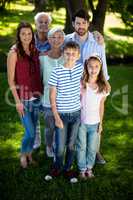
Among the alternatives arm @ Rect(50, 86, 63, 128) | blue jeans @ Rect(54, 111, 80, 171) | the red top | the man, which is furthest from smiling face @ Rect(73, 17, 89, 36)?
blue jeans @ Rect(54, 111, 80, 171)

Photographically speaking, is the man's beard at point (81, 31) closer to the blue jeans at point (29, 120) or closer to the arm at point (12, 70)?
the arm at point (12, 70)

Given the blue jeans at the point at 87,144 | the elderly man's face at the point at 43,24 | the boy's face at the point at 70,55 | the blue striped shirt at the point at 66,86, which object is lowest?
the blue jeans at the point at 87,144

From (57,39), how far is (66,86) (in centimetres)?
62

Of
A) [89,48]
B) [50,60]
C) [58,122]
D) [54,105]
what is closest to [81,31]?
[89,48]

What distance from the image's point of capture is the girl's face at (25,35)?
17.1 feet

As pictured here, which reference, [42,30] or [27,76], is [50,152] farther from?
[42,30]

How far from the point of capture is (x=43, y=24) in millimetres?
5574

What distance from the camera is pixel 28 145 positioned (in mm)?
5723

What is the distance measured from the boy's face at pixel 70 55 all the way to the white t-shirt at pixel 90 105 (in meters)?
0.41

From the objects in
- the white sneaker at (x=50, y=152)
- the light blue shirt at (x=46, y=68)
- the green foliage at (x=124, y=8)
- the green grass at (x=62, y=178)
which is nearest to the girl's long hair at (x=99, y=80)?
the light blue shirt at (x=46, y=68)

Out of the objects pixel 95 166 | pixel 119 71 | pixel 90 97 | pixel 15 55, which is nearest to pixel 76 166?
pixel 95 166

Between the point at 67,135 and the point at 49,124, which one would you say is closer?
the point at 67,135

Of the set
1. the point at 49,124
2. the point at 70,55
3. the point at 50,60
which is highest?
the point at 70,55

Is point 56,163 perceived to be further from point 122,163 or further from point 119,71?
point 119,71
